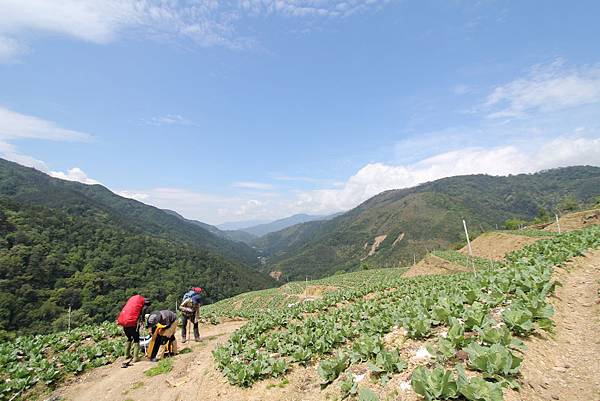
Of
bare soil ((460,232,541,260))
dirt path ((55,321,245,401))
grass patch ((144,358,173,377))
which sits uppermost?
grass patch ((144,358,173,377))

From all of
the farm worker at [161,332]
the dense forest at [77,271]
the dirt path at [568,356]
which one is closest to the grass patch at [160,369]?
the farm worker at [161,332]

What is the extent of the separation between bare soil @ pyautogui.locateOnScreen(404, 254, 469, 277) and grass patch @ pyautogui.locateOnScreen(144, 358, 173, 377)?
107 ft

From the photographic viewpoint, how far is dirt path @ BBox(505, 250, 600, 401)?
4051 millimetres

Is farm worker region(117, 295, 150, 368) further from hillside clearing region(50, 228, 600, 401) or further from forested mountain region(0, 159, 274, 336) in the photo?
forested mountain region(0, 159, 274, 336)

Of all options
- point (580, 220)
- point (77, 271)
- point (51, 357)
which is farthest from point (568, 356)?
point (77, 271)

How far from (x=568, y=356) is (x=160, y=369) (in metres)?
10.2

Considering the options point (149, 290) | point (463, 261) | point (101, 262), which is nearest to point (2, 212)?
point (101, 262)

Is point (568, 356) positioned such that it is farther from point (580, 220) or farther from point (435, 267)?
point (580, 220)

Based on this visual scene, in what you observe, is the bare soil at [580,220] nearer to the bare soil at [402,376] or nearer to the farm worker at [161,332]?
the bare soil at [402,376]

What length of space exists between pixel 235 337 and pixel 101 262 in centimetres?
11054

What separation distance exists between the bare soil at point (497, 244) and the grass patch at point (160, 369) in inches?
1456

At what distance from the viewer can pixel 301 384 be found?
21.0 ft

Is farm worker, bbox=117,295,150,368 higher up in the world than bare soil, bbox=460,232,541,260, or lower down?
higher up

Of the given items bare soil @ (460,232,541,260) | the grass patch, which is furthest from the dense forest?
bare soil @ (460,232,541,260)
